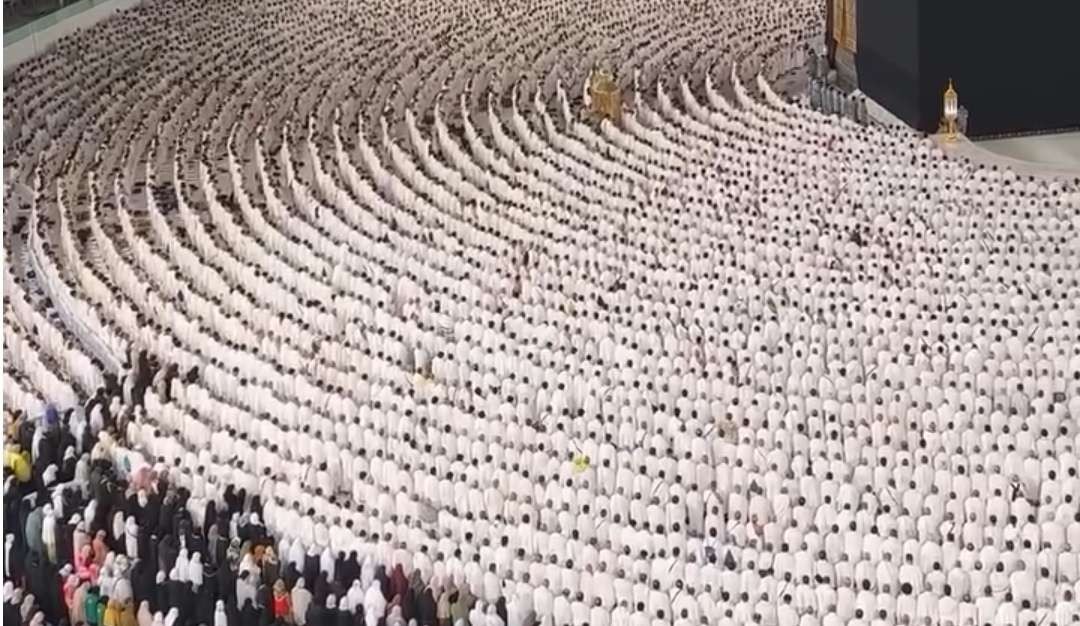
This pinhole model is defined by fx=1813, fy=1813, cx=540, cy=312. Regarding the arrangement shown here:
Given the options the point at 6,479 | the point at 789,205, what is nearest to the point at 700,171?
the point at 789,205

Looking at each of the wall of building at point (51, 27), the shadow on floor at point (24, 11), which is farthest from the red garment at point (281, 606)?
the shadow on floor at point (24, 11)

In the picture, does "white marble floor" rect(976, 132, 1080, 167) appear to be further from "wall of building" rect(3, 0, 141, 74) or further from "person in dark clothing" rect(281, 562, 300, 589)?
"wall of building" rect(3, 0, 141, 74)

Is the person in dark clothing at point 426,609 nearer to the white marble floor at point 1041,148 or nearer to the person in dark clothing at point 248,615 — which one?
the person in dark clothing at point 248,615

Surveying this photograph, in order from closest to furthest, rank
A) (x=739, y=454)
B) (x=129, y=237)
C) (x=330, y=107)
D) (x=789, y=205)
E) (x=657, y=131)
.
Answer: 1. (x=739, y=454)
2. (x=789, y=205)
3. (x=129, y=237)
4. (x=657, y=131)
5. (x=330, y=107)

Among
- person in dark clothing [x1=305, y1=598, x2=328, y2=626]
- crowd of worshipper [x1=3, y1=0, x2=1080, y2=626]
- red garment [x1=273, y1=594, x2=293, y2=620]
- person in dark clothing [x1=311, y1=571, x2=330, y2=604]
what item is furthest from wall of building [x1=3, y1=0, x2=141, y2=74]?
person in dark clothing [x1=305, y1=598, x2=328, y2=626]

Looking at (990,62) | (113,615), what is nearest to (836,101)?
(990,62)

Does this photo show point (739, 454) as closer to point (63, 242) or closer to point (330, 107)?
point (63, 242)
